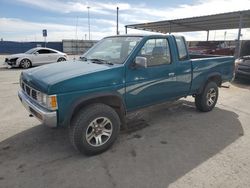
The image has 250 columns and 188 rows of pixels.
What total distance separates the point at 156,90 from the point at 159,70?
1.25 feet

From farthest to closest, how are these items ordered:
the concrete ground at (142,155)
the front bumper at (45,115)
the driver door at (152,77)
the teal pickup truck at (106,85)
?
the driver door at (152,77), the teal pickup truck at (106,85), the front bumper at (45,115), the concrete ground at (142,155)

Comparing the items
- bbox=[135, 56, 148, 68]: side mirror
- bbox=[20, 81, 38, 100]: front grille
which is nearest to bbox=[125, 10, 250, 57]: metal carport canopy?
bbox=[135, 56, 148, 68]: side mirror

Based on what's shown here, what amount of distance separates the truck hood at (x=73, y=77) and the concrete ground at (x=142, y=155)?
1.12 meters

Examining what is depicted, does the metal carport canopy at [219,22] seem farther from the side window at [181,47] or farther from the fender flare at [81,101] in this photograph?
the fender flare at [81,101]

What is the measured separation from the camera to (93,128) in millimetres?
3523

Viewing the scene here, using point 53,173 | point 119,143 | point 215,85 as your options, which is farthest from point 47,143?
point 215,85

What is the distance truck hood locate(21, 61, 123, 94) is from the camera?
3105 millimetres

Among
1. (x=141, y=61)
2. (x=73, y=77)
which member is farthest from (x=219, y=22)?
(x=73, y=77)

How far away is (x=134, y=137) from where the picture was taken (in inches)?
167

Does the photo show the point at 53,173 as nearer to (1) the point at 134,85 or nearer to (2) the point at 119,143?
(2) the point at 119,143

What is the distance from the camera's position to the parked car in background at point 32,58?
14.0 m

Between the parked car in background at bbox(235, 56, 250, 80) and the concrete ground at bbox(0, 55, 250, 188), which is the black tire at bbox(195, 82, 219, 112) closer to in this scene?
the concrete ground at bbox(0, 55, 250, 188)

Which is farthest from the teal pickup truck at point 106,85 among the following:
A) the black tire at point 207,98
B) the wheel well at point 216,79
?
the wheel well at point 216,79

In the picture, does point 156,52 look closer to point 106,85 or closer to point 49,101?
point 106,85
